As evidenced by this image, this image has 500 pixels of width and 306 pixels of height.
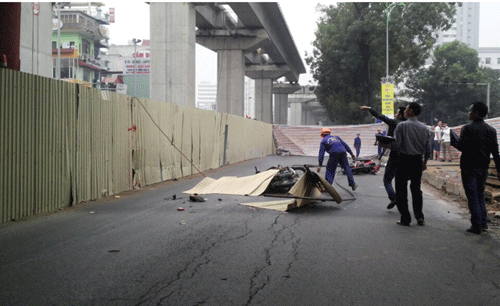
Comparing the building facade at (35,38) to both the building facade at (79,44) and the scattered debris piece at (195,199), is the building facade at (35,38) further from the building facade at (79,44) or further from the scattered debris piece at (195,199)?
the building facade at (79,44)

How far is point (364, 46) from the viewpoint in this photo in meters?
52.3

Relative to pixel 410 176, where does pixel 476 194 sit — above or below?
below

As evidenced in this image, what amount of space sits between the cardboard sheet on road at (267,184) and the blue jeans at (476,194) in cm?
263

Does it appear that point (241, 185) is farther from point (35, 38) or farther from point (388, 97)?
point (388, 97)

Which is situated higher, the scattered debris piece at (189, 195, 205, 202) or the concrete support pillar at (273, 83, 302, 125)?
the concrete support pillar at (273, 83, 302, 125)

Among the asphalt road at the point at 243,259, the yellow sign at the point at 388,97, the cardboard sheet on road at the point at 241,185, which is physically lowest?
the asphalt road at the point at 243,259

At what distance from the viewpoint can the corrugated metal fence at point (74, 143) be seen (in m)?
8.16

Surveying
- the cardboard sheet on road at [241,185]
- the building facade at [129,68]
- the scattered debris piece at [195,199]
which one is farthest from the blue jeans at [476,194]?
the building facade at [129,68]

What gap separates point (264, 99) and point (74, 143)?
57439mm

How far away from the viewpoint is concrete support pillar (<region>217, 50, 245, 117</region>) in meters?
46.4

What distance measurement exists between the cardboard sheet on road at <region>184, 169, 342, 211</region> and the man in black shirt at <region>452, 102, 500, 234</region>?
265 centimetres

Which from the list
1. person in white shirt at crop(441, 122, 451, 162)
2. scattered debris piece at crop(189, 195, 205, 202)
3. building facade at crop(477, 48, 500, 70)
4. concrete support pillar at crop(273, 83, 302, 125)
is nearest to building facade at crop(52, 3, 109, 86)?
concrete support pillar at crop(273, 83, 302, 125)

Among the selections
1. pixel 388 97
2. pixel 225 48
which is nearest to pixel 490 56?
pixel 225 48

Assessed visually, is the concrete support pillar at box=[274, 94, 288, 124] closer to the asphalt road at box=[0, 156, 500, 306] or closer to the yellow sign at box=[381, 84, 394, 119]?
the yellow sign at box=[381, 84, 394, 119]
